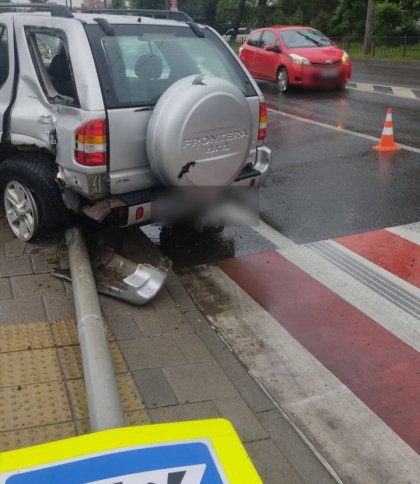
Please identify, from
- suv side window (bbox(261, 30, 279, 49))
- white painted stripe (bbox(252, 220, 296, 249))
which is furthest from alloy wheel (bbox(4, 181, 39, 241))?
suv side window (bbox(261, 30, 279, 49))

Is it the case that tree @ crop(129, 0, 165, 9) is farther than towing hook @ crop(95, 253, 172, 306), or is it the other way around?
tree @ crop(129, 0, 165, 9)

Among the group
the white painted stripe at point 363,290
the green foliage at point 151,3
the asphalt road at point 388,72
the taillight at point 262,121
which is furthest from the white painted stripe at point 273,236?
the green foliage at point 151,3

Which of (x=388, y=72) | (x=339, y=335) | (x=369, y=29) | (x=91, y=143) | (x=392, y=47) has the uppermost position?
(x=91, y=143)

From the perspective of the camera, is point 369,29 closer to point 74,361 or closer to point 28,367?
point 74,361

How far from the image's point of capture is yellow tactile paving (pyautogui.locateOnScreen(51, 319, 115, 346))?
3.95 m

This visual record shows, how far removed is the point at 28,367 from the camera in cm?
365

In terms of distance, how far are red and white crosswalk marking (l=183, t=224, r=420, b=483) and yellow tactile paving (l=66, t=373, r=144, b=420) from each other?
0.76 meters

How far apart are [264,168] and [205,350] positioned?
6.96 ft

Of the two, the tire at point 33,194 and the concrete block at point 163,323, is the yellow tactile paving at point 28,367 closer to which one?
the concrete block at point 163,323

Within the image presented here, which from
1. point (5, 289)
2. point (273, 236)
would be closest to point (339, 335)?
point (273, 236)

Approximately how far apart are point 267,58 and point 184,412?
14.8 meters

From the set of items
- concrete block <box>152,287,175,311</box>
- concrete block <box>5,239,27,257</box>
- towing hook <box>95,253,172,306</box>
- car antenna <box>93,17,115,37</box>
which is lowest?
concrete block <box>152,287,175,311</box>

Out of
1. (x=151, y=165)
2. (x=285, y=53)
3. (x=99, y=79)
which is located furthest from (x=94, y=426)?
(x=285, y=53)

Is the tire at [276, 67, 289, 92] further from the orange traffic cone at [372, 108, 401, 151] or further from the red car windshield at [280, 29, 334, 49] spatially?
the orange traffic cone at [372, 108, 401, 151]
